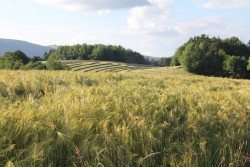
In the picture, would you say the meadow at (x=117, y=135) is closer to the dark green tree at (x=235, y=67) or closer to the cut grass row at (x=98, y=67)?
the cut grass row at (x=98, y=67)

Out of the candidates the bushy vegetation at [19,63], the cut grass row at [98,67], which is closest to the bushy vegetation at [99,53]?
the cut grass row at [98,67]

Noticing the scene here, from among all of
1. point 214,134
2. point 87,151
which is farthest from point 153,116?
point 87,151

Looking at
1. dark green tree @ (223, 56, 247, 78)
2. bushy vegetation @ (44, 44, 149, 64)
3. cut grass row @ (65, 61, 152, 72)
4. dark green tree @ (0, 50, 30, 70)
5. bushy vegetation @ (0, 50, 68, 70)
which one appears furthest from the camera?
bushy vegetation @ (44, 44, 149, 64)

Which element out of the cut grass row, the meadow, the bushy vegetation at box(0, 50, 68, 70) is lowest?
the cut grass row

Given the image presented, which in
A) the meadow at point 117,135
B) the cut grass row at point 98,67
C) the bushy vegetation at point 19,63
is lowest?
the cut grass row at point 98,67

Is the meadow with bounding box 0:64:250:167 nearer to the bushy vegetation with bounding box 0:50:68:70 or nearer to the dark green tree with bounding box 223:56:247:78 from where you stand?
the bushy vegetation with bounding box 0:50:68:70

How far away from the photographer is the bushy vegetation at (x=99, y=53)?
169m

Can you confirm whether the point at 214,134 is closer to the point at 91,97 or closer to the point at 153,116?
the point at 153,116

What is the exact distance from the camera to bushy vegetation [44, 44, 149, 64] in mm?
168625

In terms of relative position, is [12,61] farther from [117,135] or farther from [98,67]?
[117,135]

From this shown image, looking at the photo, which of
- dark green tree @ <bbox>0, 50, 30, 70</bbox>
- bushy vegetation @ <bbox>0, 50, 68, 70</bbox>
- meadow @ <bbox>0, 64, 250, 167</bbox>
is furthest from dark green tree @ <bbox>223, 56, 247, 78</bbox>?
→ meadow @ <bbox>0, 64, 250, 167</bbox>

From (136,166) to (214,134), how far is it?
59.9 inches

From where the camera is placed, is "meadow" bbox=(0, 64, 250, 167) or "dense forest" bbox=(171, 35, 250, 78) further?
"dense forest" bbox=(171, 35, 250, 78)

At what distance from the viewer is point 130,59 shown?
594ft
